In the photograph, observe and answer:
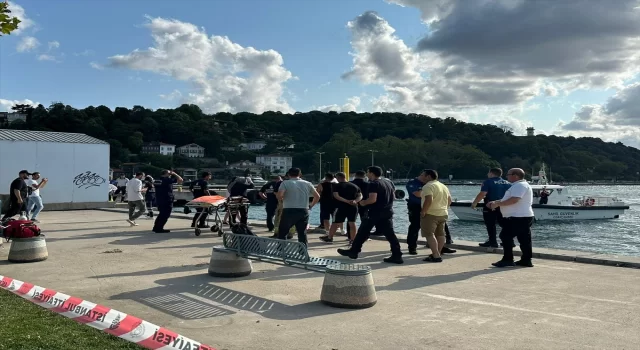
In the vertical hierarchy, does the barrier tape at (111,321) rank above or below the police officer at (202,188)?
below

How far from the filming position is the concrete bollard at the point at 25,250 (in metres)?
8.75

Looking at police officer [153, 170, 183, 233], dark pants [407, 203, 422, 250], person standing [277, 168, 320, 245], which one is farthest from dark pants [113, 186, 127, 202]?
person standing [277, 168, 320, 245]

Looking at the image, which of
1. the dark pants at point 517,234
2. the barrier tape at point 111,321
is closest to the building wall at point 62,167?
the barrier tape at point 111,321

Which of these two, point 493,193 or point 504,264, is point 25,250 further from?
point 493,193

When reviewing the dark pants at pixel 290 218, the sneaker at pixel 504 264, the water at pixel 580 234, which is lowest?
the water at pixel 580 234

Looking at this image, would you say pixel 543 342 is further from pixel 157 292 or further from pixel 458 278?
pixel 157 292

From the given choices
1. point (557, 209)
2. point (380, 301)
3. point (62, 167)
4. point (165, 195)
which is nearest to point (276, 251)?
point (380, 301)

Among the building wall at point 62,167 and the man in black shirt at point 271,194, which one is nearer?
the man in black shirt at point 271,194

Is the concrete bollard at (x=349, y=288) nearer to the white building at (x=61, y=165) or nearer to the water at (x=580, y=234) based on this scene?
the water at (x=580, y=234)

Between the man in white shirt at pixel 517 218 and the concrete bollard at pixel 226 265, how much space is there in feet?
14.0

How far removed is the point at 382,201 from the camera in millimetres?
9188

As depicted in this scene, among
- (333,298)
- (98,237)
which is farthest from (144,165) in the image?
(333,298)

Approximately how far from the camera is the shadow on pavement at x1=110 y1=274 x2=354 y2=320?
Result: 5.73m

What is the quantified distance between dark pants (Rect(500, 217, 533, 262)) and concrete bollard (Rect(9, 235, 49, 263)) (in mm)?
A: 8062
